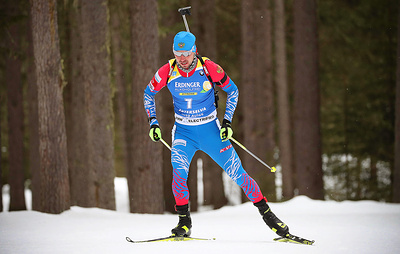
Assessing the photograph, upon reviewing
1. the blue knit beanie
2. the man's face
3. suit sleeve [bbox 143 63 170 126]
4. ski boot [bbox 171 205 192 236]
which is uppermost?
the blue knit beanie

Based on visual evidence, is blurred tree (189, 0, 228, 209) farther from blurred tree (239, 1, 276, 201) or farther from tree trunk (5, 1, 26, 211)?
tree trunk (5, 1, 26, 211)

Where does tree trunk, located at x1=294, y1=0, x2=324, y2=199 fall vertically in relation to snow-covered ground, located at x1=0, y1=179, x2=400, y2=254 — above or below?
above

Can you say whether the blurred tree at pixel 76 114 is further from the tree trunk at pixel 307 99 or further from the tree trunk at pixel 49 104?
the tree trunk at pixel 307 99

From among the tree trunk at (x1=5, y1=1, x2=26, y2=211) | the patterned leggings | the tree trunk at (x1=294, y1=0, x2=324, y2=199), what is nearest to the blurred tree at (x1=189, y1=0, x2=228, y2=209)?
the tree trunk at (x1=294, y1=0, x2=324, y2=199)

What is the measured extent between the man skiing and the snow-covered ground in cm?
55

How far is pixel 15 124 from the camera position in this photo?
50.6 feet

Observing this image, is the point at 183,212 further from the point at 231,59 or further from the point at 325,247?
the point at 231,59

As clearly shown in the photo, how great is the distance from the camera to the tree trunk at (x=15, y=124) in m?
15.0

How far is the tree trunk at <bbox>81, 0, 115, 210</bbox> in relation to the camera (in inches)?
401

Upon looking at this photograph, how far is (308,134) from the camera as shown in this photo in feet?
40.5

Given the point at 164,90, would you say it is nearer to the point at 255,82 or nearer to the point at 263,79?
the point at 255,82

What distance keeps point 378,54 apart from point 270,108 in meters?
3.78

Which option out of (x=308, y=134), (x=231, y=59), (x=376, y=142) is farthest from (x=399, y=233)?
(x=231, y=59)

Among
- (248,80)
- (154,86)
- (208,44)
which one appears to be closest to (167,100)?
(248,80)
